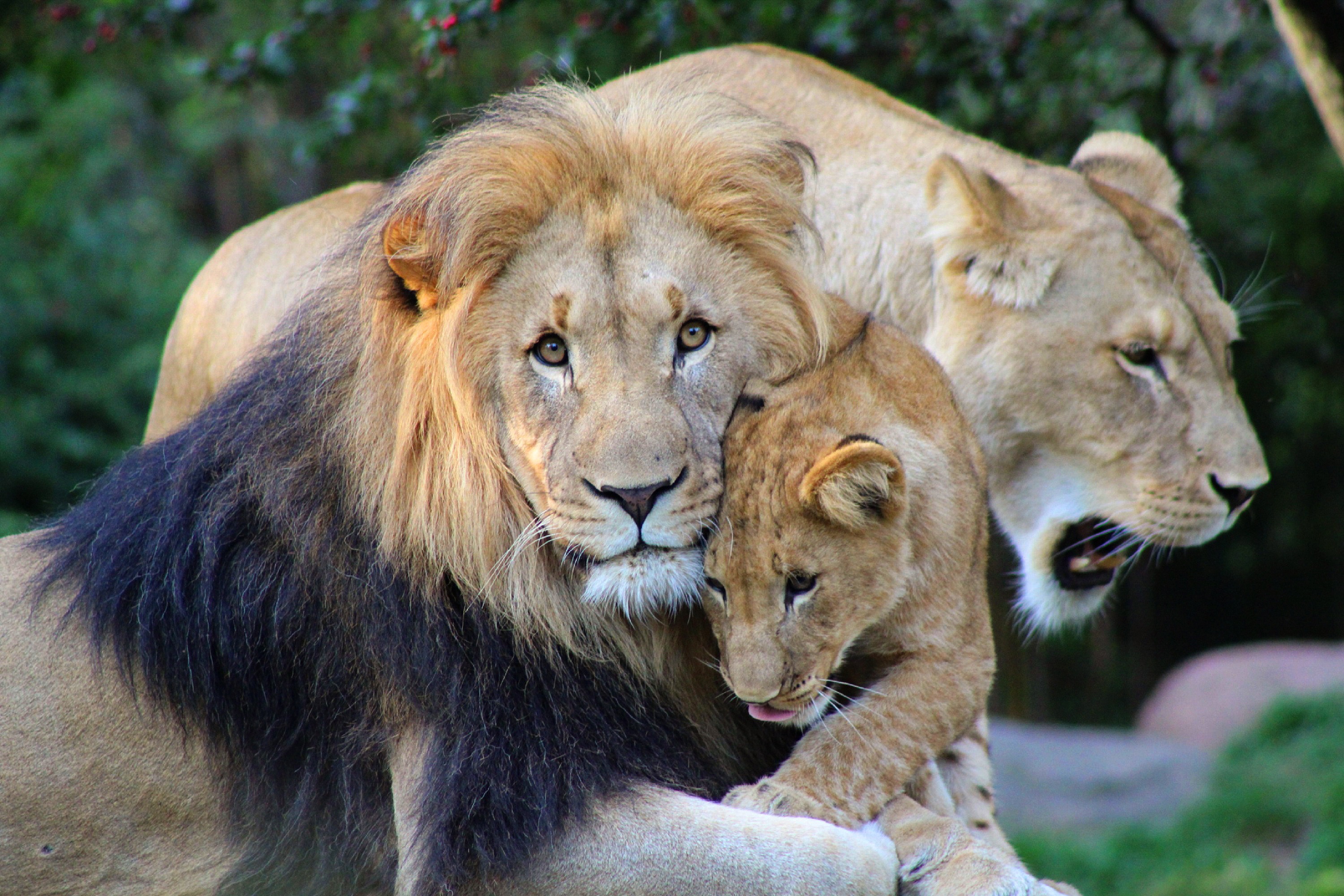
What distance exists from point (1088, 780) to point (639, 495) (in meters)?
6.52

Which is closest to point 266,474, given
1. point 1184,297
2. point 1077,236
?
point 1077,236

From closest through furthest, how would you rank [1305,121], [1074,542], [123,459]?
[123,459], [1074,542], [1305,121]

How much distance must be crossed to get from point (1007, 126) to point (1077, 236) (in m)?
1.63

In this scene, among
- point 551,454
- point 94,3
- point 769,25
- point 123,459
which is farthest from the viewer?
point 94,3

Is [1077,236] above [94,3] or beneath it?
beneath

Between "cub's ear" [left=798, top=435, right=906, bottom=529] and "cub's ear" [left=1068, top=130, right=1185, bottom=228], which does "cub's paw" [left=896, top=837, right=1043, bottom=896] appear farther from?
"cub's ear" [left=1068, top=130, right=1185, bottom=228]

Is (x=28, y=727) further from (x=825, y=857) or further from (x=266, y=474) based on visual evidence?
(x=825, y=857)

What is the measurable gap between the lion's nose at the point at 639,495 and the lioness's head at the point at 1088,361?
1302 millimetres

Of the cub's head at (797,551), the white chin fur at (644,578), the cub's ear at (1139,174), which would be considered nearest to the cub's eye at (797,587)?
the cub's head at (797,551)

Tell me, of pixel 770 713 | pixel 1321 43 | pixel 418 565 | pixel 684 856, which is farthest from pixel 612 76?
pixel 684 856

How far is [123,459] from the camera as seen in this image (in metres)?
3.31

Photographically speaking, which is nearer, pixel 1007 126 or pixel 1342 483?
pixel 1007 126

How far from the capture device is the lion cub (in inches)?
104

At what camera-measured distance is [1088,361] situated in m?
3.43
